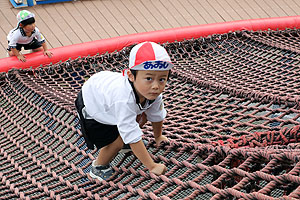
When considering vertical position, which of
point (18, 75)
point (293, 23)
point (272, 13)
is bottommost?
point (272, 13)

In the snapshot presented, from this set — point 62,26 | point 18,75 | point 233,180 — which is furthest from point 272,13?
point 233,180

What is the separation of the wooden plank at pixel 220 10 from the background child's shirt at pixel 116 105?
109 inches

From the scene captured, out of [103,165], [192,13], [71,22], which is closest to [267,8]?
[192,13]

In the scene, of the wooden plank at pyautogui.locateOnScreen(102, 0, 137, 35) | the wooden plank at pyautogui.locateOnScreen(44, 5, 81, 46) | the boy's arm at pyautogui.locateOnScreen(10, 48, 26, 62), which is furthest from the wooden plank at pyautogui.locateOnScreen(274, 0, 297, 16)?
the boy's arm at pyautogui.locateOnScreen(10, 48, 26, 62)

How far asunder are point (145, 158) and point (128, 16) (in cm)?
260

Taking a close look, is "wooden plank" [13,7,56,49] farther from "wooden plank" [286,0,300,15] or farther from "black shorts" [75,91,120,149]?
"wooden plank" [286,0,300,15]

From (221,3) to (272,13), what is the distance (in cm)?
50

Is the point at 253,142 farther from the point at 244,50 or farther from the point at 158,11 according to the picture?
the point at 158,11

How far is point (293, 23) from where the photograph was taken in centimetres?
266


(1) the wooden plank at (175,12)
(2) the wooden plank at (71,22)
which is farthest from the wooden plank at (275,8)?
(2) the wooden plank at (71,22)

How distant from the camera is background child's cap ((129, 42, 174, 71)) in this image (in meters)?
0.95

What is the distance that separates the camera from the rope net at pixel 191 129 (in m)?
0.95

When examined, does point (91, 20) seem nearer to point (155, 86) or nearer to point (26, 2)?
point (26, 2)

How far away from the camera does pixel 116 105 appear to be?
101 centimetres
